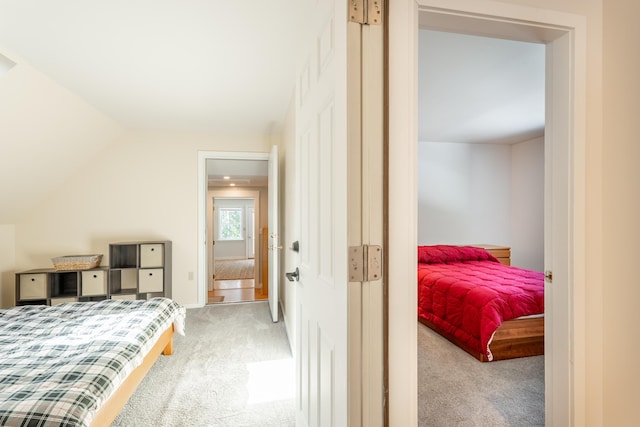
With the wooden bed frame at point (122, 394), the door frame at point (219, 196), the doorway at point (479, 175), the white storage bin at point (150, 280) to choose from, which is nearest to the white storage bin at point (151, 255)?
the white storage bin at point (150, 280)

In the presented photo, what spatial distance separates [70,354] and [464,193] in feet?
16.6

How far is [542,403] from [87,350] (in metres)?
2.79

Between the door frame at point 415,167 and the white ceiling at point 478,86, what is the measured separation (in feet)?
3.20

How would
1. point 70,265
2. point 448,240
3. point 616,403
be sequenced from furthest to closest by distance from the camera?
point 448,240, point 70,265, point 616,403

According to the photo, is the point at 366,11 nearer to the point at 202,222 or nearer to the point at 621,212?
the point at 621,212

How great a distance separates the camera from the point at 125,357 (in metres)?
1.60

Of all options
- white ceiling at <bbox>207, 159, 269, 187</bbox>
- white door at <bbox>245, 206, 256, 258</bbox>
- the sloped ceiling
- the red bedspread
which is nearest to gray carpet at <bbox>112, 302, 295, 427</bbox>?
the red bedspread

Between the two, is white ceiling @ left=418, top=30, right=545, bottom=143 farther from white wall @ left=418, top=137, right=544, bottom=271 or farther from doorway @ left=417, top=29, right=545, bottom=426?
white wall @ left=418, top=137, right=544, bottom=271

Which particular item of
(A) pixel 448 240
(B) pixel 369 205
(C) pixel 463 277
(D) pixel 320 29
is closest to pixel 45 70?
(D) pixel 320 29

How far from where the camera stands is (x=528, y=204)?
4.73m

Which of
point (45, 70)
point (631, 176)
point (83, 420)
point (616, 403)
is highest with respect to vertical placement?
point (45, 70)

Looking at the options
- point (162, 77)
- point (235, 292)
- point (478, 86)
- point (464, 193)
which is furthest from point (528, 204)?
point (162, 77)

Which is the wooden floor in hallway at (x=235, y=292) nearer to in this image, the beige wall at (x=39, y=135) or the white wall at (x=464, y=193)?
the beige wall at (x=39, y=135)

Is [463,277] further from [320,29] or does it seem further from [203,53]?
[203,53]
